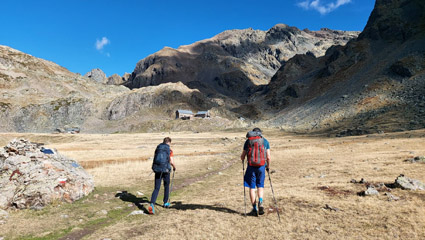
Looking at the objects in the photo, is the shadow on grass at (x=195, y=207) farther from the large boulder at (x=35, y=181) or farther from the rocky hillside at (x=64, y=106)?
the rocky hillside at (x=64, y=106)

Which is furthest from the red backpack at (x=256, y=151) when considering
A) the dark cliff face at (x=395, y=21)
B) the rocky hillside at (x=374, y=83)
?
the dark cliff face at (x=395, y=21)

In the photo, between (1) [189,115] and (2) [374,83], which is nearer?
(2) [374,83]

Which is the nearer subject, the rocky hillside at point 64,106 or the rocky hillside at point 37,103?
the rocky hillside at point 37,103

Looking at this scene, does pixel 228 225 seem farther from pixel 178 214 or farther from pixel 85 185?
pixel 85 185

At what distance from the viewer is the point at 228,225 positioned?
896 centimetres

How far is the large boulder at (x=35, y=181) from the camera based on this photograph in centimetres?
1167

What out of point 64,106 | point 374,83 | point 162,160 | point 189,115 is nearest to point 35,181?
point 162,160

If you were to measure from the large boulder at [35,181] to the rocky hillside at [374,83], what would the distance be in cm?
7144

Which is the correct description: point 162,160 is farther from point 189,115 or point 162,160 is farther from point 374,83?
point 189,115

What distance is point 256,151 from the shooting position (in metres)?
10.4

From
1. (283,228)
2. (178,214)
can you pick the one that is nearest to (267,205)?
(283,228)

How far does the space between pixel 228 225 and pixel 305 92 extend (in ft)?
576

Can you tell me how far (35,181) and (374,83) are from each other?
122803 millimetres

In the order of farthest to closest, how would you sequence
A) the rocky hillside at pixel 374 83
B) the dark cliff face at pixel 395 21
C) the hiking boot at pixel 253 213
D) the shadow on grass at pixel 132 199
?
1. the dark cliff face at pixel 395 21
2. the rocky hillside at pixel 374 83
3. the shadow on grass at pixel 132 199
4. the hiking boot at pixel 253 213
